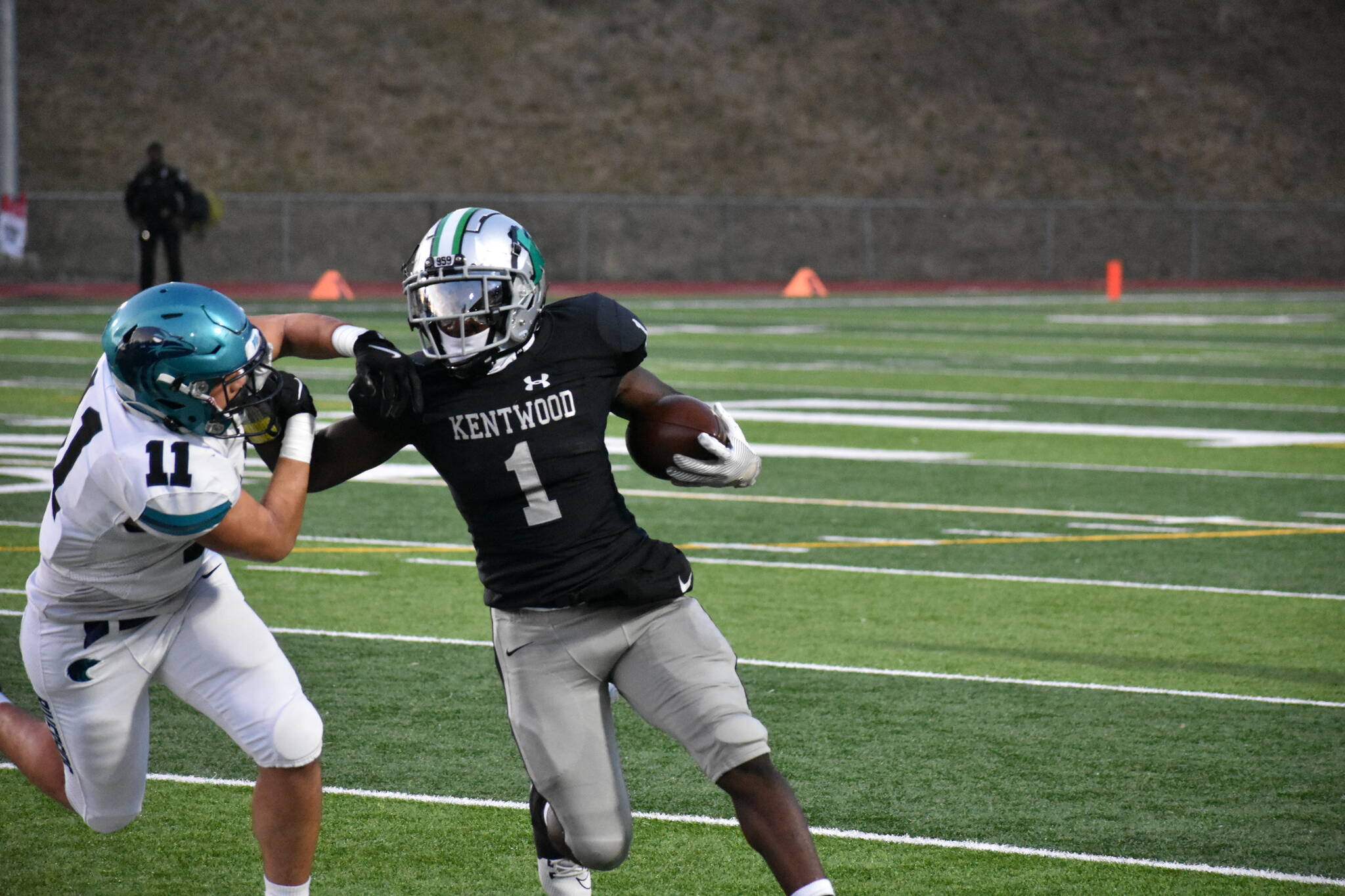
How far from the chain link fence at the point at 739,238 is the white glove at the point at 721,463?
2865 centimetres

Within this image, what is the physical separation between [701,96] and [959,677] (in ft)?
118

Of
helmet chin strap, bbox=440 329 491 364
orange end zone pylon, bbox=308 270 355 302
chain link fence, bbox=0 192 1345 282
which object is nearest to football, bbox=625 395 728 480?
helmet chin strap, bbox=440 329 491 364

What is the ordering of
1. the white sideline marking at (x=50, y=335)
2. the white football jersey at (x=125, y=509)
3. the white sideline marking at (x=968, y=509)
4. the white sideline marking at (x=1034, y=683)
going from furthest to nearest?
the white sideline marking at (x=50, y=335)
the white sideline marking at (x=968, y=509)
the white sideline marking at (x=1034, y=683)
the white football jersey at (x=125, y=509)

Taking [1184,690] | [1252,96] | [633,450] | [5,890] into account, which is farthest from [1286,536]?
[1252,96]

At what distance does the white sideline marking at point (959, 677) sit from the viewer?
6.40 m

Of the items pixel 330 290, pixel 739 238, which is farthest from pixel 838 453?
pixel 739 238

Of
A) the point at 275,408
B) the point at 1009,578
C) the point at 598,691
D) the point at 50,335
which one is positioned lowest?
the point at 50,335

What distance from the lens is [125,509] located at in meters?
3.99

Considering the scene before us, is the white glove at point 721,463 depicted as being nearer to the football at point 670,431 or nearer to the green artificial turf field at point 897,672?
the football at point 670,431

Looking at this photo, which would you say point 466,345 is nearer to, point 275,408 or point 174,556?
point 275,408

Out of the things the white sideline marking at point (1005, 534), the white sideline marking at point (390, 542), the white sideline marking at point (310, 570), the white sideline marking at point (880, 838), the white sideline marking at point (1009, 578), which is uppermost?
the white sideline marking at point (880, 838)

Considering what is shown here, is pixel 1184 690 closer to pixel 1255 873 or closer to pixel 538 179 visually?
pixel 1255 873

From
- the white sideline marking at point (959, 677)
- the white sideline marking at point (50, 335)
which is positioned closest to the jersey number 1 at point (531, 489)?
the white sideline marking at point (959, 677)

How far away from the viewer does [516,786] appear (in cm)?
546
